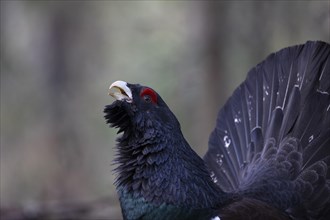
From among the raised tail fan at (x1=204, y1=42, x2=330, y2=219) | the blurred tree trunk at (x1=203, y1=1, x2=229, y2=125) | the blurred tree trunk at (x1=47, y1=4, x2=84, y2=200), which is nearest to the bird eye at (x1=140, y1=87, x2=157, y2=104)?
the raised tail fan at (x1=204, y1=42, x2=330, y2=219)

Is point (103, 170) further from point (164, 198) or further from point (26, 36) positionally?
point (164, 198)

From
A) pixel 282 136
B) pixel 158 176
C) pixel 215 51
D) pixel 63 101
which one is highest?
pixel 63 101

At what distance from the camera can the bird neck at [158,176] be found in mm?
4625

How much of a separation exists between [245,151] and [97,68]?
7.95 meters

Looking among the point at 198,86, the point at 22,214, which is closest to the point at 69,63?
the point at 198,86

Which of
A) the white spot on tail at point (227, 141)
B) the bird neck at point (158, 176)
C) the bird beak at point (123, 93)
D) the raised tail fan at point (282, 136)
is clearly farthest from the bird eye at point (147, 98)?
the white spot on tail at point (227, 141)

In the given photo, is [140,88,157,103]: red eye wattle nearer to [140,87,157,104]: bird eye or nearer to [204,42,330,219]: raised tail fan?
[140,87,157,104]: bird eye

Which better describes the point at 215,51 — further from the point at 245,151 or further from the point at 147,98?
the point at 147,98

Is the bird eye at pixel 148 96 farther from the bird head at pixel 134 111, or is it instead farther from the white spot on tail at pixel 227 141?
the white spot on tail at pixel 227 141

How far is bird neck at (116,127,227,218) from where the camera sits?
15.2ft

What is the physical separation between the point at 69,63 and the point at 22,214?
5480 mm

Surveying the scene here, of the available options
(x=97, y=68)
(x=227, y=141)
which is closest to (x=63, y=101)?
(x=97, y=68)

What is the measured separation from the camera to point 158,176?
4672 mm

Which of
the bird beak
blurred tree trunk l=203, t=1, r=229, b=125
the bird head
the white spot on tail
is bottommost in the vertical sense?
the bird head
